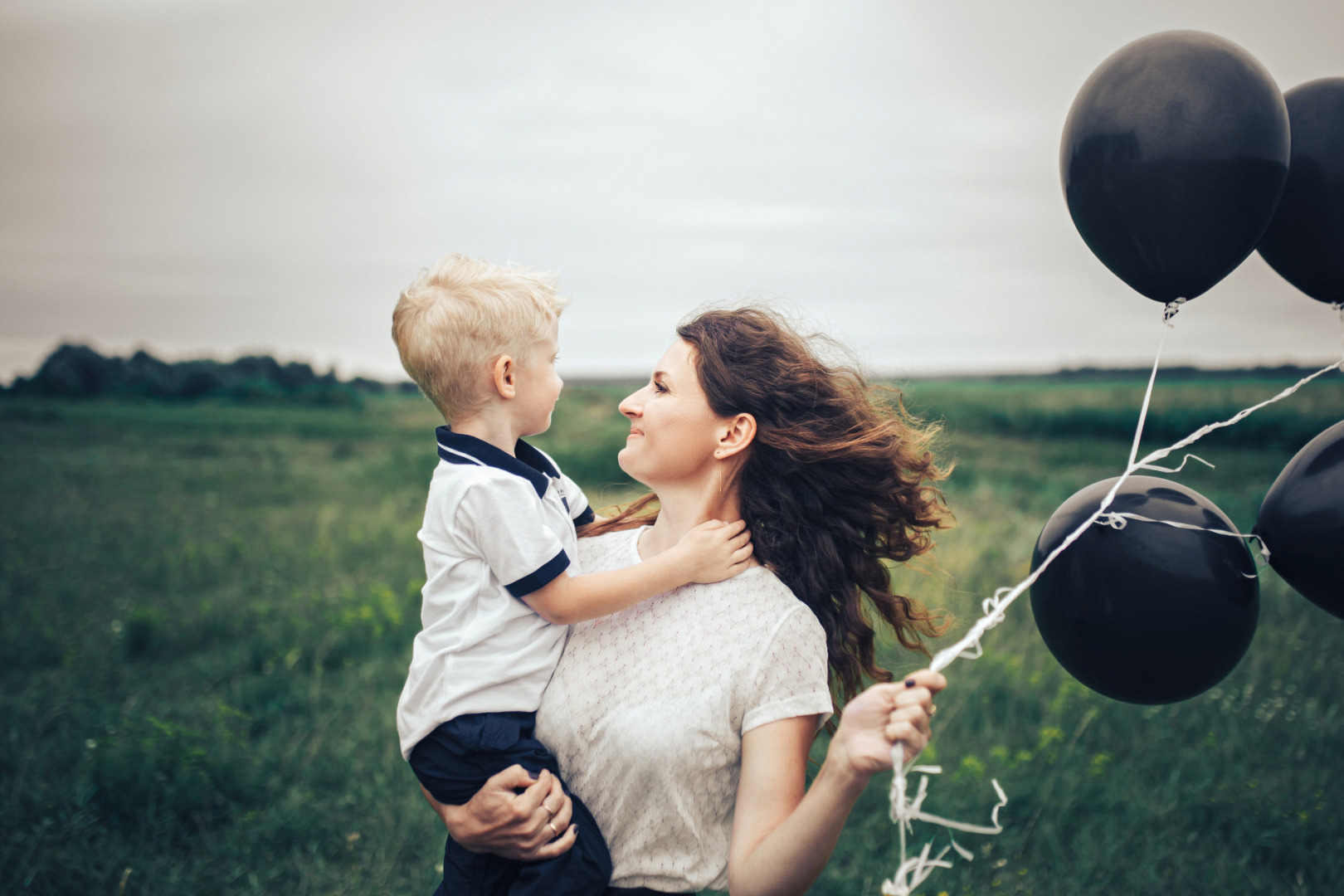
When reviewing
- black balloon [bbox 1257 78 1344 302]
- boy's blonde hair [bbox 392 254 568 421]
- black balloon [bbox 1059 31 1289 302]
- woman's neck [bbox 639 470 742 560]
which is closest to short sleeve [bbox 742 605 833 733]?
woman's neck [bbox 639 470 742 560]

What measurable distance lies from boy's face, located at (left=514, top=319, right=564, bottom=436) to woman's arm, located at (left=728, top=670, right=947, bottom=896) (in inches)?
37.7

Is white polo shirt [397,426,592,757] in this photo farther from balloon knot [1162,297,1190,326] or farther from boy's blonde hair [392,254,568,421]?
balloon knot [1162,297,1190,326]

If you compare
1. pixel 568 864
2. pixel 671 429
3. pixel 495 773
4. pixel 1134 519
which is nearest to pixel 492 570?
pixel 495 773

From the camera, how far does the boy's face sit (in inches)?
77.8

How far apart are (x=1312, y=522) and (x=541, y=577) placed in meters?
1.69

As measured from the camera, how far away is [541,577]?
1.74 meters

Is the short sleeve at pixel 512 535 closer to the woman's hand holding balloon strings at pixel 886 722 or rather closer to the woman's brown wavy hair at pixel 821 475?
the woman's brown wavy hair at pixel 821 475

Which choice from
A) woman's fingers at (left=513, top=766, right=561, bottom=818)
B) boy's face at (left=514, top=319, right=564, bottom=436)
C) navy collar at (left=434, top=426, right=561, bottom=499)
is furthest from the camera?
boy's face at (left=514, top=319, right=564, bottom=436)

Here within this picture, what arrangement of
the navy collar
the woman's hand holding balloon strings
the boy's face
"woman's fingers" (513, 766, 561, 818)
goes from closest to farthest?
the woman's hand holding balloon strings
"woman's fingers" (513, 766, 561, 818)
the navy collar
the boy's face

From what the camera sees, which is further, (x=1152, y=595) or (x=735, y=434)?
(x=735, y=434)

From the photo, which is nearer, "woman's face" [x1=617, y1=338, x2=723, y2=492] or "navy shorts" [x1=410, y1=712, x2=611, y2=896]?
"navy shorts" [x1=410, y1=712, x2=611, y2=896]

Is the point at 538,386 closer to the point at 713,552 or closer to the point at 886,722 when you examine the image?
the point at 713,552

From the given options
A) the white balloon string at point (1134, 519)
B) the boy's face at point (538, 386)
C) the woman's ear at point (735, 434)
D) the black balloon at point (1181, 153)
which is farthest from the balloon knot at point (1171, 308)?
the boy's face at point (538, 386)

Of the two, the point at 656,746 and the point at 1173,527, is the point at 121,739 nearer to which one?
the point at 656,746
